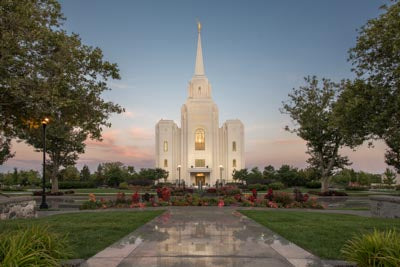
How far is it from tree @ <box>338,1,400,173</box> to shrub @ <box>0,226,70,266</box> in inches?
585

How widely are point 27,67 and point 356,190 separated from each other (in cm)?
4509

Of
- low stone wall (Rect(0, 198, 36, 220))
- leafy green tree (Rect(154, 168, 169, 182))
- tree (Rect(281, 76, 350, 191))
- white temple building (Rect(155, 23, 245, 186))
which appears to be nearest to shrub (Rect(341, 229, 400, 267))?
low stone wall (Rect(0, 198, 36, 220))

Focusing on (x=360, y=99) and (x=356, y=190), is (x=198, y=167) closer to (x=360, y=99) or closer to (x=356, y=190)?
(x=356, y=190)

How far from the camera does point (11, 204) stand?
13.4 metres

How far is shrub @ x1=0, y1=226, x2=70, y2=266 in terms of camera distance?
4573 mm

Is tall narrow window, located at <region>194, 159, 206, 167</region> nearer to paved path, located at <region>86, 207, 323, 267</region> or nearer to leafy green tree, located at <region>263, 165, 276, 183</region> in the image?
leafy green tree, located at <region>263, 165, 276, 183</region>

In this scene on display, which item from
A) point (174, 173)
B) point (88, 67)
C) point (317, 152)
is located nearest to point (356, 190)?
point (317, 152)

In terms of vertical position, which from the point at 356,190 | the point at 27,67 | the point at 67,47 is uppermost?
the point at 67,47

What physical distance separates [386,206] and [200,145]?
158ft

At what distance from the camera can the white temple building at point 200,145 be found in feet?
202

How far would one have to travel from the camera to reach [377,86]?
15.7m

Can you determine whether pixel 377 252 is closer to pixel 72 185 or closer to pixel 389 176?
pixel 72 185

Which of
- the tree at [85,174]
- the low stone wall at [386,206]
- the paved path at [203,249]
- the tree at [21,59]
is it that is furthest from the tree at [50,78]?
the tree at [85,174]

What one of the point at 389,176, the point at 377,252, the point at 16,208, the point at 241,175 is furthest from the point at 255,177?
the point at 377,252
